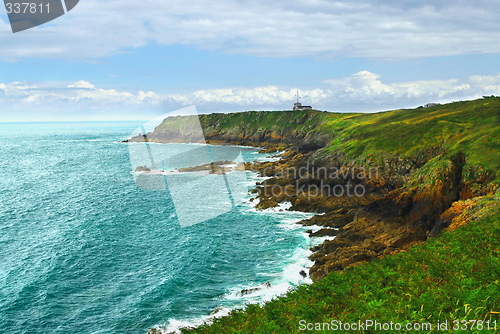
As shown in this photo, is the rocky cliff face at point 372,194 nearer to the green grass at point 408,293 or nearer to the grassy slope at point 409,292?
the grassy slope at point 409,292

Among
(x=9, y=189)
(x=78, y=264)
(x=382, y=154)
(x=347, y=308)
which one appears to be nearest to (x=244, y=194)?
(x=382, y=154)

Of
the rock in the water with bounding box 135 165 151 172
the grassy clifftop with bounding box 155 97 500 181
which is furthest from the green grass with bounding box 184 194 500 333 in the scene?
the rock in the water with bounding box 135 165 151 172

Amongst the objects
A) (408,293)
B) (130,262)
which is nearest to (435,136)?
(408,293)

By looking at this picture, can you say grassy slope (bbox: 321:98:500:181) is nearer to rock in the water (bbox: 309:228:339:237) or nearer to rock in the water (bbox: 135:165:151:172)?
rock in the water (bbox: 309:228:339:237)

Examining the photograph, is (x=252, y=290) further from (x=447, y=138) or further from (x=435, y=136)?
(x=435, y=136)

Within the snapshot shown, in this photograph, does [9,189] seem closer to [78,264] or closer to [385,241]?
[78,264]

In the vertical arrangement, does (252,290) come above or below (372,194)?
below
